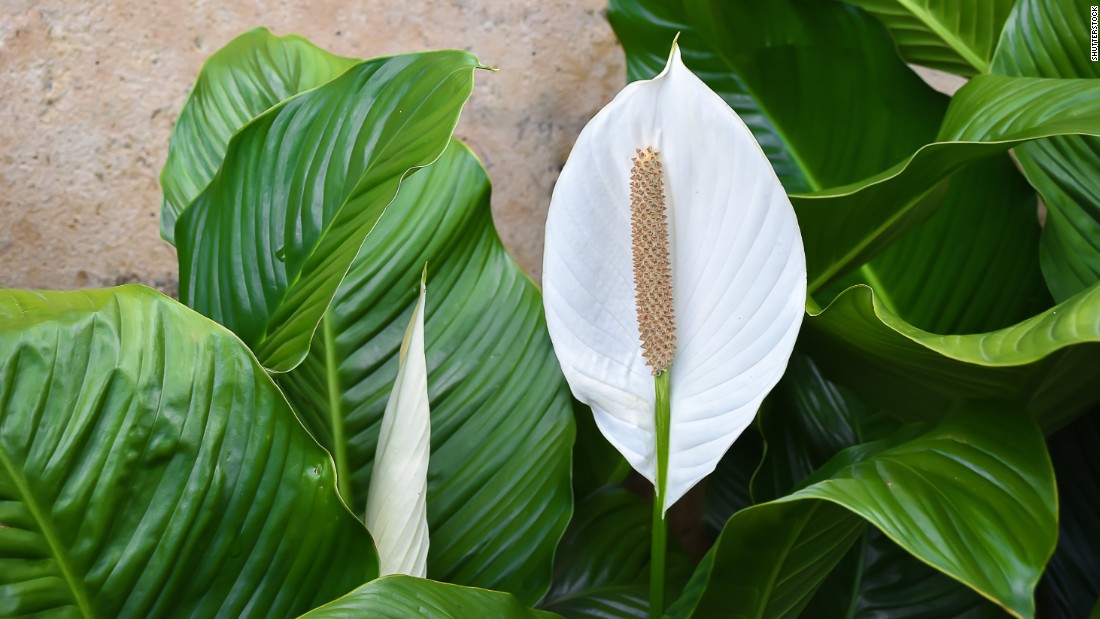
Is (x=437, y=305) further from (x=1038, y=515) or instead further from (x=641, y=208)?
(x=1038, y=515)

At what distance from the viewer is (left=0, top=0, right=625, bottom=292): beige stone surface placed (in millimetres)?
720

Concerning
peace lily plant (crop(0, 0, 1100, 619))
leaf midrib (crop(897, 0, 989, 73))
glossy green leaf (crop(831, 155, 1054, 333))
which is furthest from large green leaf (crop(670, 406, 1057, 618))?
leaf midrib (crop(897, 0, 989, 73))

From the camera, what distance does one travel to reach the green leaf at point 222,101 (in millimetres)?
694

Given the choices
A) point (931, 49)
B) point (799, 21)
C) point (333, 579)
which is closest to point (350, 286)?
point (333, 579)

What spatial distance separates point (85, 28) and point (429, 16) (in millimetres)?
284

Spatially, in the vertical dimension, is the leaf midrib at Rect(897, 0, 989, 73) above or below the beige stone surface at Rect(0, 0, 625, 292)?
above

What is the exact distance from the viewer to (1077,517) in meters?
0.74

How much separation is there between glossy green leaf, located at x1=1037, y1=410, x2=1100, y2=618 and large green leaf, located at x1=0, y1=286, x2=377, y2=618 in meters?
0.59

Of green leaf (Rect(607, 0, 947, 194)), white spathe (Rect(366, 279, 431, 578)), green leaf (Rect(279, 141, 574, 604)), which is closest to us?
white spathe (Rect(366, 279, 431, 578))

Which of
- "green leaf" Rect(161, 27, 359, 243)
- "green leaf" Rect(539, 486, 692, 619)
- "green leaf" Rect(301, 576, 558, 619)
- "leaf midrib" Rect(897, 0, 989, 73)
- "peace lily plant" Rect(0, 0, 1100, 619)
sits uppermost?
"leaf midrib" Rect(897, 0, 989, 73)

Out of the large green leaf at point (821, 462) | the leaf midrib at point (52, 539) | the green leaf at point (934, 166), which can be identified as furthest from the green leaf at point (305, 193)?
the large green leaf at point (821, 462)

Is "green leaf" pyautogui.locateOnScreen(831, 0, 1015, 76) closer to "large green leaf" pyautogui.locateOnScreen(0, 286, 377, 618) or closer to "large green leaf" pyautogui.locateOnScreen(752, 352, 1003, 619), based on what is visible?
"large green leaf" pyautogui.locateOnScreen(752, 352, 1003, 619)

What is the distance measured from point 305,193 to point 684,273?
27cm

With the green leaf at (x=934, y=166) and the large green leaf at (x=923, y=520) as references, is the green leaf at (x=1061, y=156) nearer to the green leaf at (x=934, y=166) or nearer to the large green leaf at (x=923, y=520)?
the green leaf at (x=934, y=166)
